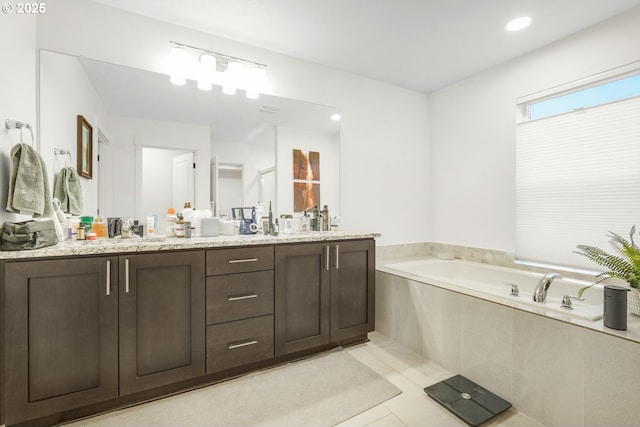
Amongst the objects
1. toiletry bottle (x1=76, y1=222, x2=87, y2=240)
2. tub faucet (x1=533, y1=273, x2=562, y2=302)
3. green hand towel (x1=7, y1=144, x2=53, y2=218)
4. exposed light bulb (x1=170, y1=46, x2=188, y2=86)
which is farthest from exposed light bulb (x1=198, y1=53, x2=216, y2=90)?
tub faucet (x1=533, y1=273, x2=562, y2=302)

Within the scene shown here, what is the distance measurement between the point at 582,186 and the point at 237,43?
2969 millimetres

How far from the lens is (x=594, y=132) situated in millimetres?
2174

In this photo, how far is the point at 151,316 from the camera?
1596 mm

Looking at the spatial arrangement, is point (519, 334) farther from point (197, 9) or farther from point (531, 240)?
point (197, 9)

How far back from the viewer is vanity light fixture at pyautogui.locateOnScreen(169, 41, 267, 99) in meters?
2.12

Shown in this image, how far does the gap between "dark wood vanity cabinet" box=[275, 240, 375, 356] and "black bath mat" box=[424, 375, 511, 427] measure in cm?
71

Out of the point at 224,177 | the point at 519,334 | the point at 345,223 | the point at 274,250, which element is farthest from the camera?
the point at 345,223

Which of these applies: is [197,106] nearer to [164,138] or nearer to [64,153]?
[164,138]

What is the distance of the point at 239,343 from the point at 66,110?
6.00ft

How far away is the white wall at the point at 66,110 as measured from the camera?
5.73ft

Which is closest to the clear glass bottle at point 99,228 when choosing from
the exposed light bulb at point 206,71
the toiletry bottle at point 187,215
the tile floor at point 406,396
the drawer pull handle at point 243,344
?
the toiletry bottle at point 187,215

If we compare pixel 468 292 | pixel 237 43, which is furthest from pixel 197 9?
pixel 468 292

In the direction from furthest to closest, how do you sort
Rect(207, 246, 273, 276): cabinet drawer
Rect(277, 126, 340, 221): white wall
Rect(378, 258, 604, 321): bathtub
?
Rect(277, 126, 340, 221): white wall < Rect(207, 246, 273, 276): cabinet drawer < Rect(378, 258, 604, 321): bathtub

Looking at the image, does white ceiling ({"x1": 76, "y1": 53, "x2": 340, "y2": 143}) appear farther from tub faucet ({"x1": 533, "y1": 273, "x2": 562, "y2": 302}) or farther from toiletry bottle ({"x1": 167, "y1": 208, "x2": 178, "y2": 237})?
tub faucet ({"x1": 533, "y1": 273, "x2": 562, "y2": 302})
